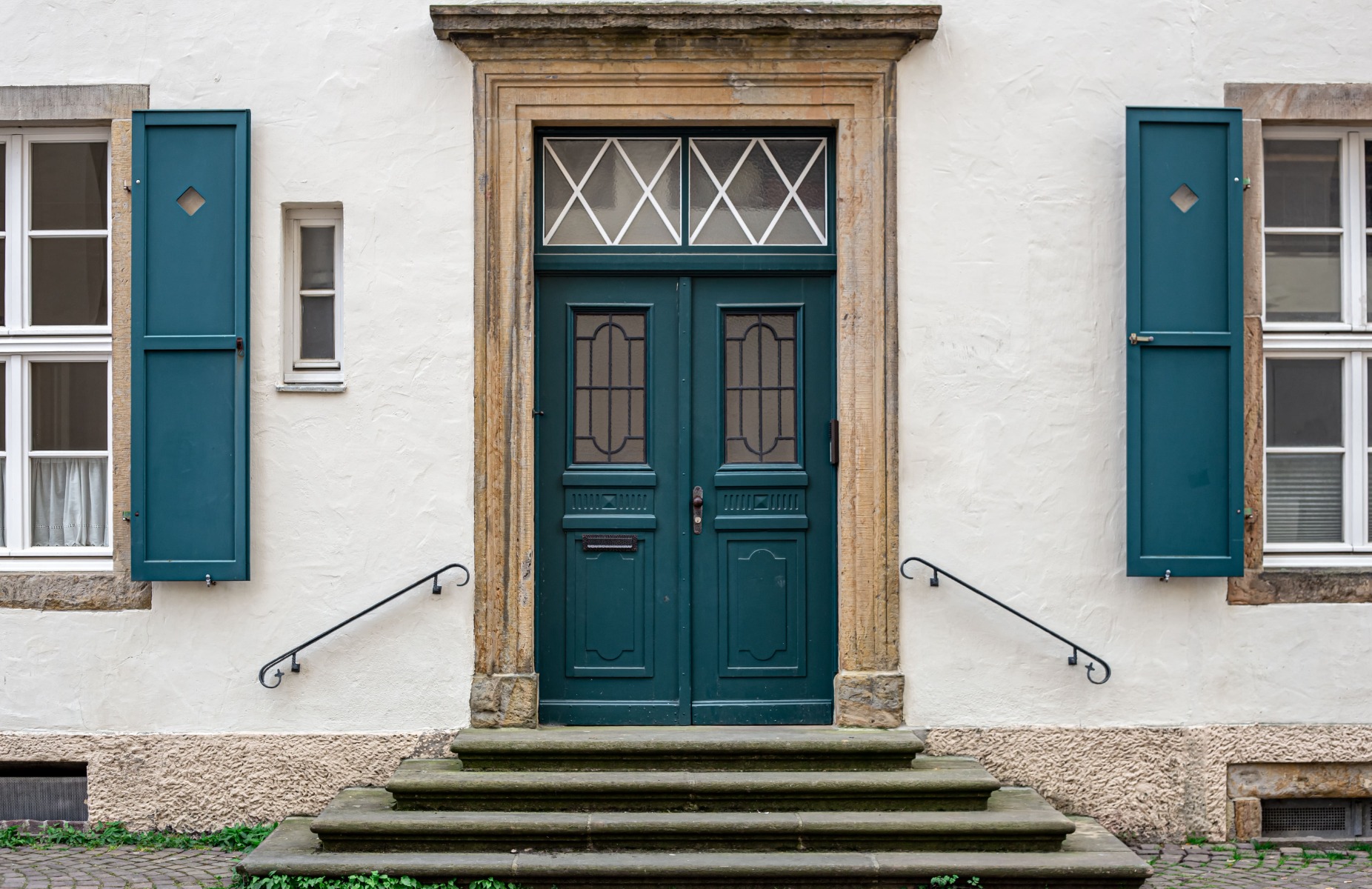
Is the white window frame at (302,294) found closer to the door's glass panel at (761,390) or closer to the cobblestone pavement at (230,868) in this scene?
the door's glass panel at (761,390)

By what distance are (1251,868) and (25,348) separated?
19.7 feet

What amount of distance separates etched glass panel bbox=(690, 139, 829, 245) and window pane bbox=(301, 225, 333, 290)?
1721 millimetres

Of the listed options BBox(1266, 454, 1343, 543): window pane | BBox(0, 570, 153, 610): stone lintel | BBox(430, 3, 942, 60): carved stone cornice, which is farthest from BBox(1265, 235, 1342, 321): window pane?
BBox(0, 570, 153, 610): stone lintel

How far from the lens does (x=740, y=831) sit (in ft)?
15.1

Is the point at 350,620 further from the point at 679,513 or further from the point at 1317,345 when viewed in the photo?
the point at 1317,345

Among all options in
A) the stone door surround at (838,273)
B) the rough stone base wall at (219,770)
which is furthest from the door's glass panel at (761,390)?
the rough stone base wall at (219,770)

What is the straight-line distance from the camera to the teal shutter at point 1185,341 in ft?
17.2

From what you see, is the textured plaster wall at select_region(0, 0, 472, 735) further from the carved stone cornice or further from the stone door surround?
the carved stone cornice

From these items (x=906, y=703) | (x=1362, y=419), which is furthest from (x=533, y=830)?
(x=1362, y=419)

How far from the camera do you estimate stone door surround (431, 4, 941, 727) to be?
531 centimetres

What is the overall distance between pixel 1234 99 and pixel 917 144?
1.48 m

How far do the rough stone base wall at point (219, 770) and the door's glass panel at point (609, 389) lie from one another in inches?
59.6

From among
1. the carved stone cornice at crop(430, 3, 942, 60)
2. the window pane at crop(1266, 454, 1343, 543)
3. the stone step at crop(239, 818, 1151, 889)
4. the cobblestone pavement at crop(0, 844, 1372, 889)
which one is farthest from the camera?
the window pane at crop(1266, 454, 1343, 543)

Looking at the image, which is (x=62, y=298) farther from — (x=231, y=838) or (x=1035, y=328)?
(x=1035, y=328)
